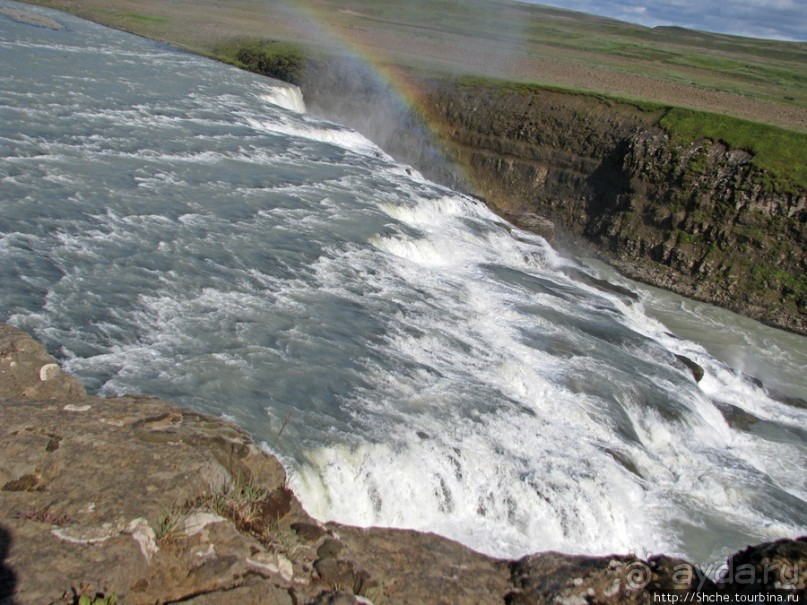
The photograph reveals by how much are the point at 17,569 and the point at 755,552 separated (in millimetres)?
5878

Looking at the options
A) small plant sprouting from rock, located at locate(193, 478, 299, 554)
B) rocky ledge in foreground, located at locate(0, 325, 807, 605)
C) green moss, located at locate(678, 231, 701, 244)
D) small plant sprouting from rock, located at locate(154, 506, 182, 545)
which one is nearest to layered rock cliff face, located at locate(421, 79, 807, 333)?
green moss, located at locate(678, 231, 701, 244)

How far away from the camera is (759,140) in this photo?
24.2 m

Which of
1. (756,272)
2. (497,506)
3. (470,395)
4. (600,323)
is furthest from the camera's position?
(756,272)

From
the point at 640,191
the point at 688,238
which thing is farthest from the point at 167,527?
the point at 640,191

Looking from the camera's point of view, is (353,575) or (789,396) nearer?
(353,575)

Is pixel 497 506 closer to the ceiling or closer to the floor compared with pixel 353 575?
closer to the floor

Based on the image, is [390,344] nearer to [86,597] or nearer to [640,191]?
[86,597]

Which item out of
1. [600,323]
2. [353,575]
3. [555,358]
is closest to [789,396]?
[600,323]

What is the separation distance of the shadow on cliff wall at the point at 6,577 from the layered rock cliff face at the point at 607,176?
19688 millimetres

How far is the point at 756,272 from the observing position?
2186 centimetres

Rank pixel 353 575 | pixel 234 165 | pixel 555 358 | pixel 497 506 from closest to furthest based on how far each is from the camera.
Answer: pixel 353 575
pixel 497 506
pixel 555 358
pixel 234 165

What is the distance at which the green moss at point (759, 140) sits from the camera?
22672 mm

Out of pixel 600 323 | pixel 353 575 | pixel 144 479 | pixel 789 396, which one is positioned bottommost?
pixel 789 396

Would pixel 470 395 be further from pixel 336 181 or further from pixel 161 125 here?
pixel 161 125
